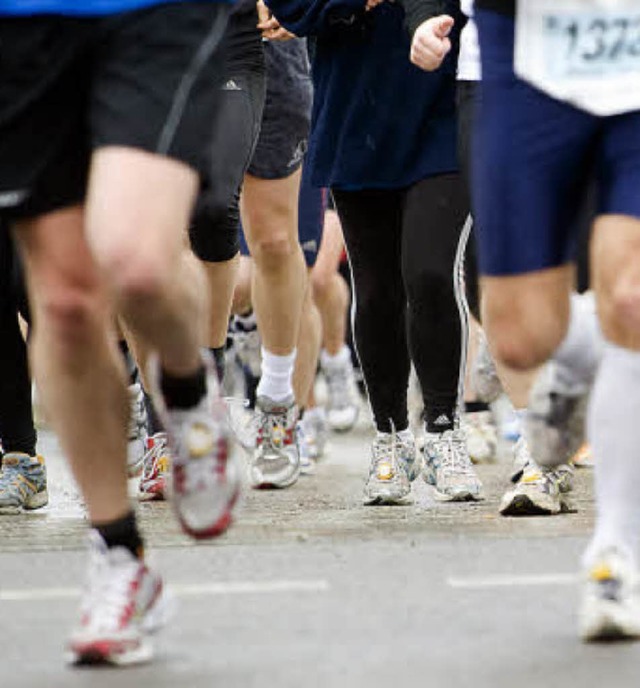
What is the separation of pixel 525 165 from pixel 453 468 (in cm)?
252

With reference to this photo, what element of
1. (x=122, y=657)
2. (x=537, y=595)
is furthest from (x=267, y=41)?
(x=122, y=657)

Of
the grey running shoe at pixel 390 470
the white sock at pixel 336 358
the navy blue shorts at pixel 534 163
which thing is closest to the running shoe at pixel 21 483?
the grey running shoe at pixel 390 470

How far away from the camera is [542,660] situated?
375 cm

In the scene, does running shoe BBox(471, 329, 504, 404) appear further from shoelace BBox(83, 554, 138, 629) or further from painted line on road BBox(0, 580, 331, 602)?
shoelace BBox(83, 554, 138, 629)

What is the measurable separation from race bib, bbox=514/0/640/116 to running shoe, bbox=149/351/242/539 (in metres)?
0.92

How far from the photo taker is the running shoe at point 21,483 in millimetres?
6543

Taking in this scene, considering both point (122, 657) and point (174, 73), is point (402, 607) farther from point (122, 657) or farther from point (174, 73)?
point (174, 73)

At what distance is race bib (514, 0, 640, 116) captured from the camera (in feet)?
12.9

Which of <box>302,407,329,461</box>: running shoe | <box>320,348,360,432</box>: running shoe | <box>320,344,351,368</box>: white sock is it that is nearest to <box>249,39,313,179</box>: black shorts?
<box>302,407,329,461</box>: running shoe

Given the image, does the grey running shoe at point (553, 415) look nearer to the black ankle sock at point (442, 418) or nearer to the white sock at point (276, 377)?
the black ankle sock at point (442, 418)

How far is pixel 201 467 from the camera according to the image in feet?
13.1

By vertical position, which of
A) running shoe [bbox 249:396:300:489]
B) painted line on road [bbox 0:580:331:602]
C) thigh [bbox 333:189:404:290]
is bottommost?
running shoe [bbox 249:396:300:489]

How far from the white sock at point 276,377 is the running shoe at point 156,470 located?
2.66ft

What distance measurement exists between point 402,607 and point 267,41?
3.35 metres
